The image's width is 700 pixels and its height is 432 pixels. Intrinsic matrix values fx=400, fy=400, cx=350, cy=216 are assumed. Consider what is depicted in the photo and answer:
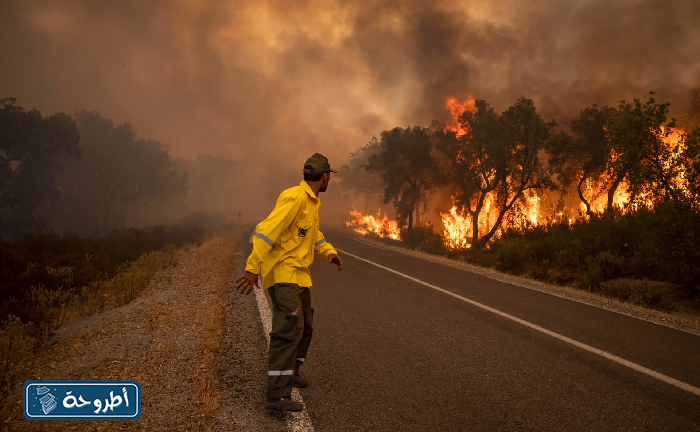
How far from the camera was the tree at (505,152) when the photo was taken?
22234mm

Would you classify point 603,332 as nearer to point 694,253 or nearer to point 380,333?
point 380,333

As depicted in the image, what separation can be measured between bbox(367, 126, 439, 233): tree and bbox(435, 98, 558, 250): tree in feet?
11.3

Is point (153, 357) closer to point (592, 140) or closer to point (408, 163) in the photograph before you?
point (592, 140)

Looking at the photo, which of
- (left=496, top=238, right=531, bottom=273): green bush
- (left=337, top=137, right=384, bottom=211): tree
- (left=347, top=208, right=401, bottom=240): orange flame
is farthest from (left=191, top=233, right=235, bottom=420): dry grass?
(left=337, top=137, right=384, bottom=211): tree

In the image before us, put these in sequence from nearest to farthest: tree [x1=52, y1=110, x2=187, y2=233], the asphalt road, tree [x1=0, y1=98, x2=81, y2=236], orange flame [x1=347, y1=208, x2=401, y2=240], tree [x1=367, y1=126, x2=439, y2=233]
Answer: the asphalt road → tree [x1=0, y1=98, x2=81, y2=236] → tree [x1=367, y1=126, x2=439, y2=233] → tree [x1=52, y1=110, x2=187, y2=233] → orange flame [x1=347, y1=208, x2=401, y2=240]

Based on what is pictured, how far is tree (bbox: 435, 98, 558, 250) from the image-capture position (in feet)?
72.9

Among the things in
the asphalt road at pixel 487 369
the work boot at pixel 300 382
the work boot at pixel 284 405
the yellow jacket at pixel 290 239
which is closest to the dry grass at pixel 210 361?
the work boot at pixel 284 405

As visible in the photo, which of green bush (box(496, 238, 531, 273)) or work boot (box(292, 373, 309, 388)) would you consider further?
green bush (box(496, 238, 531, 273))

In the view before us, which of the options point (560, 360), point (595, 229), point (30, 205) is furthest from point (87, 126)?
point (560, 360)

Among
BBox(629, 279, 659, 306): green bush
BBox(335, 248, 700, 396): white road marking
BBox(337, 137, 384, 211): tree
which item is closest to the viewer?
BBox(335, 248, 700, 396): white road marking

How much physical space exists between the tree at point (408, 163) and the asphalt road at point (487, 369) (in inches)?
949

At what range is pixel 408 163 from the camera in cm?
3206

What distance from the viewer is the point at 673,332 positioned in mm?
6156

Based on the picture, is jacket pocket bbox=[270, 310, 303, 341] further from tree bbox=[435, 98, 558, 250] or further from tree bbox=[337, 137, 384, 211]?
tree bbox=[337, 137, 384, 211]
